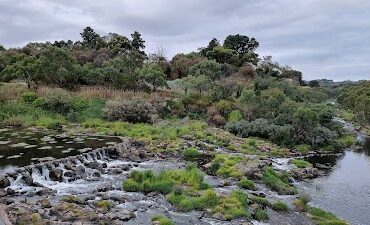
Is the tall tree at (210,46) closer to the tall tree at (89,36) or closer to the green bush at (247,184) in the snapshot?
the tall tree at (89,36)

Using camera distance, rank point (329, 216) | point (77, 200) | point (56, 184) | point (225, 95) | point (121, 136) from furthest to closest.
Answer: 1. point (225, 95)
2. point (121, 136)
3. point (56, 184)
4. point (329, 216)
5. point (77, 200)

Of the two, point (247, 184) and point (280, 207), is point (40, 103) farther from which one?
point (280, 207)

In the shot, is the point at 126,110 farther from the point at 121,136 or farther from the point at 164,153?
the point at 164,153

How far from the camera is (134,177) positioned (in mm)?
26156

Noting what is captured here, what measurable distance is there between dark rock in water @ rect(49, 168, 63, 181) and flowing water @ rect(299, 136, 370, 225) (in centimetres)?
1594

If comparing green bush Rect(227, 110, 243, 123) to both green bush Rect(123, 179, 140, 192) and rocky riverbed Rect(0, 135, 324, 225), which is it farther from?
green bush Rect(123, 179, 140, 192)

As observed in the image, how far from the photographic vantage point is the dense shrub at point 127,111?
47.2 metres

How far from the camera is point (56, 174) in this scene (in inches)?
1033

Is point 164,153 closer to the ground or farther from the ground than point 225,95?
closer to the ground

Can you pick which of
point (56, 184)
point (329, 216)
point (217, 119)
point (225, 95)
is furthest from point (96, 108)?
point (329, 216)

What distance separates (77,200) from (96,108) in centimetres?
2875

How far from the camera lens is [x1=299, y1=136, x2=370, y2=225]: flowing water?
25648 millimetres

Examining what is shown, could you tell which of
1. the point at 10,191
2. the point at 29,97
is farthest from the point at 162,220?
the point at 29,97

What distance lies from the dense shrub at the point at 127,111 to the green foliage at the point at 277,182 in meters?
19.0
